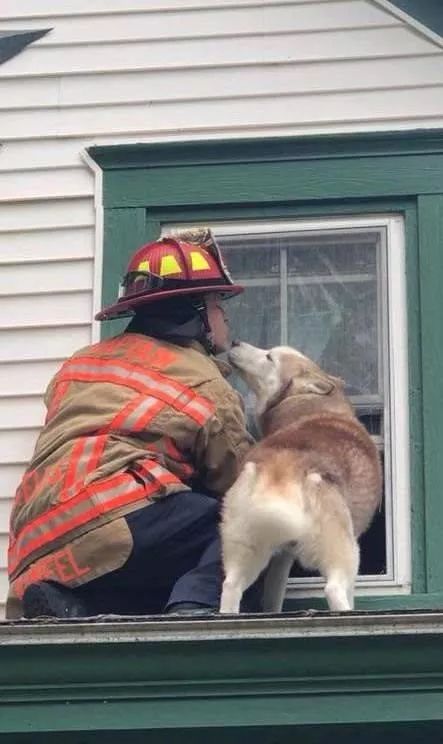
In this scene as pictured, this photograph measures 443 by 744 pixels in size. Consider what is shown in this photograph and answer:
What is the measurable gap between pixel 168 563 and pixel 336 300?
5.21 feet

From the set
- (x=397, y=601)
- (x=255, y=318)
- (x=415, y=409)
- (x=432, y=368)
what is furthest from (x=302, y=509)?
(x=255, y=318)

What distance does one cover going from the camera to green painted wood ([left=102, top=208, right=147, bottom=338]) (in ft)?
26.7

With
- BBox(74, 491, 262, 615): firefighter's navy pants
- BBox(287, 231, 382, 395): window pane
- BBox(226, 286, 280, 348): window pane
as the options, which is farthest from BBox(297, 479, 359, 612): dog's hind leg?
BBox(226, 286, 280, 348): window pane

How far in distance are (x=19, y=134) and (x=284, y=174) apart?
1.17 metres

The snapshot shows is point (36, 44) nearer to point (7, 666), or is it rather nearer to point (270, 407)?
point (270, 407)

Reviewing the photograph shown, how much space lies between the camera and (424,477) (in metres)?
7.62

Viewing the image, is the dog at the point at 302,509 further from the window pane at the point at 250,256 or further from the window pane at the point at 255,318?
the window pane at the point at 250,256

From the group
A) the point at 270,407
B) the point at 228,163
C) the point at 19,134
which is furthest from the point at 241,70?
the point at 270,407

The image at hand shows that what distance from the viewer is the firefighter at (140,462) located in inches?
273

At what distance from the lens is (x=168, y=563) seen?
7070 mm

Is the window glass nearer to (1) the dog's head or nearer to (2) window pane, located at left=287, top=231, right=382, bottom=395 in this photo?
(2) window pane, located at left=287, top=231, right=382, bottom=395

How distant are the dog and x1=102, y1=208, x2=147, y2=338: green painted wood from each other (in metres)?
1.13

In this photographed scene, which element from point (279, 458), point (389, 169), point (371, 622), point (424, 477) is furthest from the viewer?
point (389, 169)

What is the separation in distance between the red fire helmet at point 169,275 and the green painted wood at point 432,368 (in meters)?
0.78
